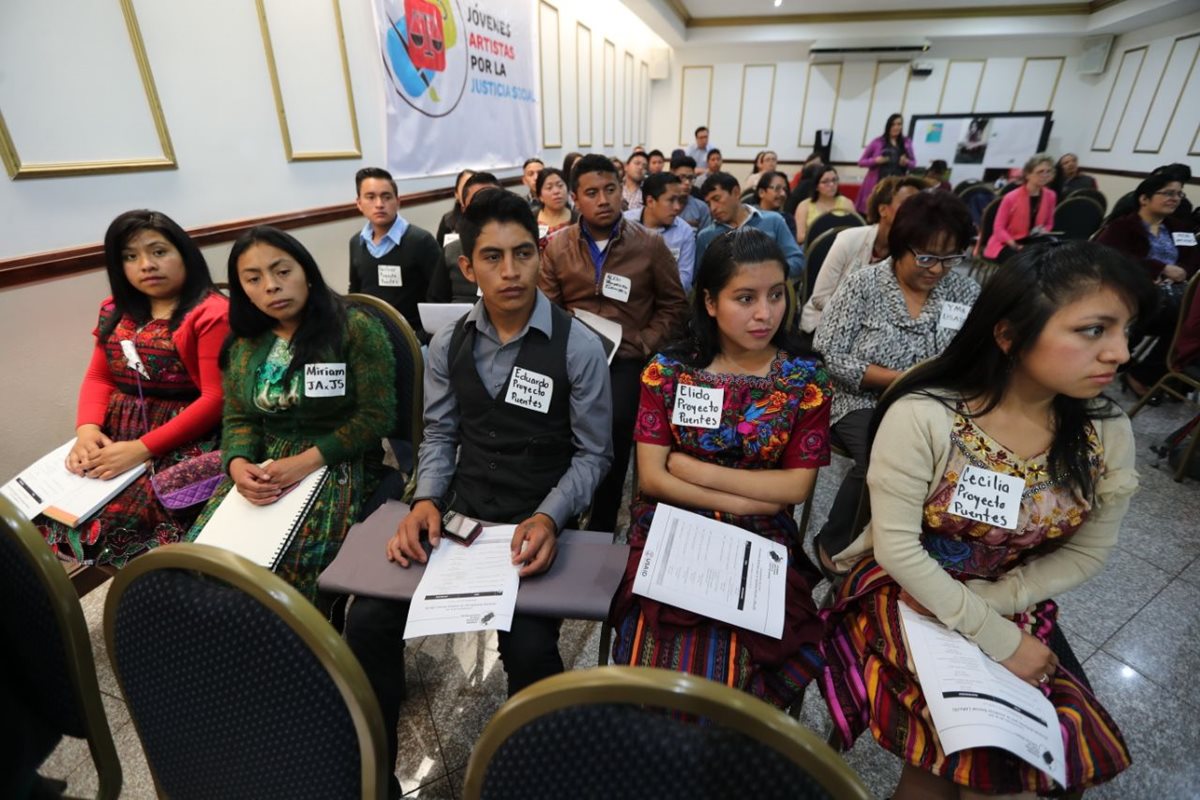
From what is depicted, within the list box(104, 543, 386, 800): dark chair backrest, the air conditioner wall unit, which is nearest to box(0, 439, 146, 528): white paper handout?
box(104, 543, 386, 800): dark chair backrest

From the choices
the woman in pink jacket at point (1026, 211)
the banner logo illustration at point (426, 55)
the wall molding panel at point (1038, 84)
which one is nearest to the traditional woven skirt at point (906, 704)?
the banner logo illustration at point (426, 55)

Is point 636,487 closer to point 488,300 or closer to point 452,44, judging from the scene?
point 488,300

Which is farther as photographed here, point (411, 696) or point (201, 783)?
point (411, 696)

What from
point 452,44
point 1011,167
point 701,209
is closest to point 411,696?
point 701,209

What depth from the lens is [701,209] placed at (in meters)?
3.93

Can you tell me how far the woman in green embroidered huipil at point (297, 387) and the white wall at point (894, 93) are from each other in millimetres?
9076

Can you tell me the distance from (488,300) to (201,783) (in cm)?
103

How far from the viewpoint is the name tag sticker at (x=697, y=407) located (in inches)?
49.0

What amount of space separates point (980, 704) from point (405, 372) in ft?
4.90

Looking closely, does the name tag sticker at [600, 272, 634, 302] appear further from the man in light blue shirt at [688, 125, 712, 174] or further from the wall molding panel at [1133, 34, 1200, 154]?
the wall molding panel at [1133, 34, 1200, 154]

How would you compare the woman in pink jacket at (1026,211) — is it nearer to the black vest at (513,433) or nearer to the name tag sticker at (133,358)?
the black vest at (513,433)

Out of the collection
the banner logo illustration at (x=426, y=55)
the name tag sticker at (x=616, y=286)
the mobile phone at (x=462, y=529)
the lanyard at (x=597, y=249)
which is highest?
the banner logo illustration at (x=426, y=55)

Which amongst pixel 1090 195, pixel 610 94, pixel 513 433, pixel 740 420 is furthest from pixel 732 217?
pixel 610 94

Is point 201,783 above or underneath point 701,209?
underneath
